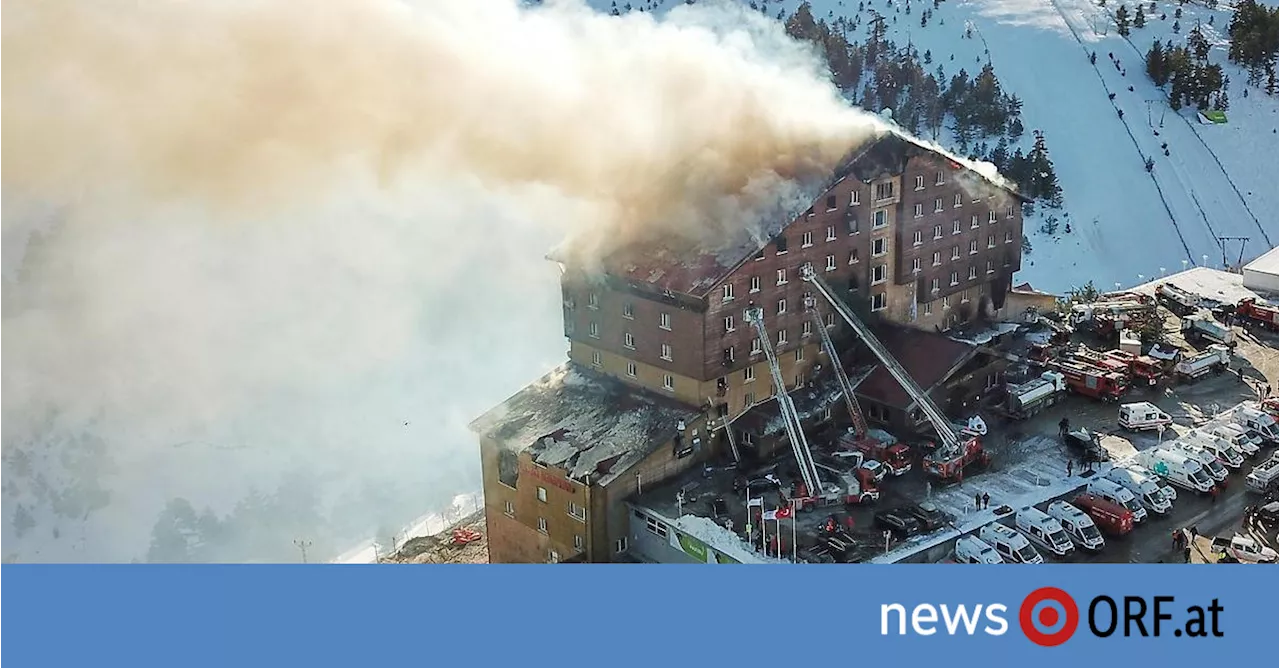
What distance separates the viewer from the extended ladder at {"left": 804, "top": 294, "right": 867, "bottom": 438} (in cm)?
1767

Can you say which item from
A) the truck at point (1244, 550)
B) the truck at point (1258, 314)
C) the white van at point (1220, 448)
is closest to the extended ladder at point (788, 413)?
the truck at point (1244, 550)

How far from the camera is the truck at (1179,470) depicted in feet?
53.3

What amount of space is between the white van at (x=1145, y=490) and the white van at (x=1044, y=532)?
4.35 feet

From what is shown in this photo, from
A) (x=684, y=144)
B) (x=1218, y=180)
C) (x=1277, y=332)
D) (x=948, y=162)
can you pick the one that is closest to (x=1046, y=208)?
(x=1218, y=180)

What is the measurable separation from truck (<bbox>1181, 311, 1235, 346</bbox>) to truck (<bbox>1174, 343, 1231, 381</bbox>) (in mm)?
640

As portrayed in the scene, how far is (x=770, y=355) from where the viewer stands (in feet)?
57.7

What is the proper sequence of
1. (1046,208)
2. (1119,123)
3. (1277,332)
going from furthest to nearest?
(1119,123) < (1046,208) < (1277,332)

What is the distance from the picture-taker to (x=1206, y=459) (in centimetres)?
1658

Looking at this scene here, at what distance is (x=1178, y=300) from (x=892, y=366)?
26.8ft

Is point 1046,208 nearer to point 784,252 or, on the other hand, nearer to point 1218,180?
point 1218,180

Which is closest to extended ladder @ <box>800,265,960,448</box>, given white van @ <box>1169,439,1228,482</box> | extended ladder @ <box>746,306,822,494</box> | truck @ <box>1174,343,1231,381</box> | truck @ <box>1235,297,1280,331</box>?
extended ladder @ <box>746,306,822,494</box>

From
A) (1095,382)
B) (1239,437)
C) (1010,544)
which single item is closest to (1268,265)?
(1095,382)

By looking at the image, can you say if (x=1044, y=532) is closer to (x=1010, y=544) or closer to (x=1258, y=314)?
(x=1010, y=544)

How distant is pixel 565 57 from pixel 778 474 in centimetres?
747
